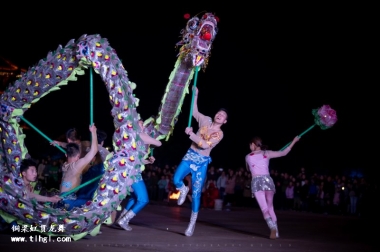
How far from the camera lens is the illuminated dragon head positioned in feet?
32.4

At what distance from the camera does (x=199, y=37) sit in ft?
32.4

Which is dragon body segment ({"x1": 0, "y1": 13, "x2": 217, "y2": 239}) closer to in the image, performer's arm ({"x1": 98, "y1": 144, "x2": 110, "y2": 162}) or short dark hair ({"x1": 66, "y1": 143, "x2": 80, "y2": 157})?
short dark hair ({"x1": 66, "y1": 143, "x2": 80, "y2": 157})

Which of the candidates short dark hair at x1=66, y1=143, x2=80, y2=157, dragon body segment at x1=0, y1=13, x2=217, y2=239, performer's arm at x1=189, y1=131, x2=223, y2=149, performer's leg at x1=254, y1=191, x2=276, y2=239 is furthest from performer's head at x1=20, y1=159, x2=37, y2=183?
performer's leg at x1=254, y1=191, x2=276, y2=239

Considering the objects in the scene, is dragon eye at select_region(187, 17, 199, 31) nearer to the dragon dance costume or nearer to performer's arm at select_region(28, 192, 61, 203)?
the dragon dance costume

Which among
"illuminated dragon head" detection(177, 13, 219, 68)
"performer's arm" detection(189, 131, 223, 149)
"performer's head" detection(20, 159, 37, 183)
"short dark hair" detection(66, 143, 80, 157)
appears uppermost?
"illuminated dragon head" detection(177, 13, 219, 68)

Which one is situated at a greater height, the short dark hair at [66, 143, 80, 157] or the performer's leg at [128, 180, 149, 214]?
the short dark hair at [66, 143, 80, 157]

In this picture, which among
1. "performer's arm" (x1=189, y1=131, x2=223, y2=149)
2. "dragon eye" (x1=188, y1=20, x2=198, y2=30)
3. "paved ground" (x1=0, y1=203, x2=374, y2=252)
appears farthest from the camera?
"dragon eye" (x1=188, y1=20, x2=198, y2=30)

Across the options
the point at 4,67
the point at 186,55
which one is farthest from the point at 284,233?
the point at 4,67

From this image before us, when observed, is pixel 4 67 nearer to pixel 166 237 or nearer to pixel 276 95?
pixel 276 95

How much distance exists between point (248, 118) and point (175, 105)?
24634mm

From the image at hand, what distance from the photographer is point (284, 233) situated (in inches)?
450

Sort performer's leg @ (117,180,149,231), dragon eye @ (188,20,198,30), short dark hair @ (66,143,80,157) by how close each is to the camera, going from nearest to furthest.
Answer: short dark hair @ (66,143,80,157) → dragon eye @ (188,20,198,30) → performer's leg @ (117,180,149,231)

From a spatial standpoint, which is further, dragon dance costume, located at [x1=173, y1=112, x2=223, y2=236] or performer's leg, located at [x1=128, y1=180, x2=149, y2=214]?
performer's leg, located at [x1=128, y1=180, x2=149, y2=214]

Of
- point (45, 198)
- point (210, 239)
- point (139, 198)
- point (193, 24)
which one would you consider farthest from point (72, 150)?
point (193, 24)
